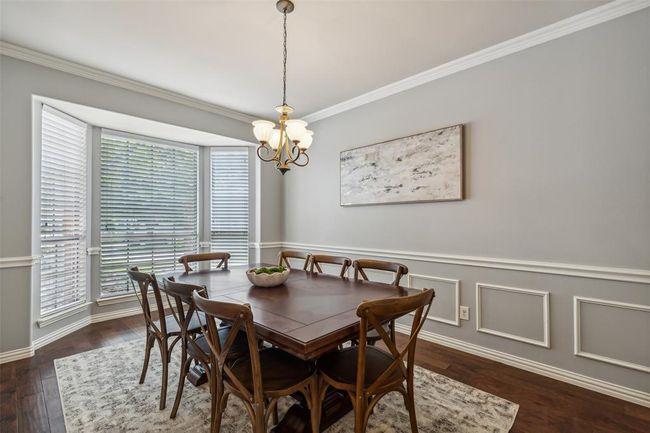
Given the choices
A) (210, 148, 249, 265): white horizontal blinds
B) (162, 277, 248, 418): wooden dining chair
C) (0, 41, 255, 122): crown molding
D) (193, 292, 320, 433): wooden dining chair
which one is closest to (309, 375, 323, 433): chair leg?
(193, 292, 320, 433): wooden dining chair

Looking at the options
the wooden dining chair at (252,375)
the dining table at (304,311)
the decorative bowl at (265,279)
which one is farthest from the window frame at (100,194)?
the wooden dining chair at (252,375)

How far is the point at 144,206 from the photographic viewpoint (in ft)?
Answer: 13.2

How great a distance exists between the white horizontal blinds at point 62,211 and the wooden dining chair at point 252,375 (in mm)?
2690

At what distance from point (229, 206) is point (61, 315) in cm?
233

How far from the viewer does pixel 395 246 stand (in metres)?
3.34

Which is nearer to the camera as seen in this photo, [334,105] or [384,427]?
[384,427]

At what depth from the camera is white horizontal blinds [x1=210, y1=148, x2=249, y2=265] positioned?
15.1 feet

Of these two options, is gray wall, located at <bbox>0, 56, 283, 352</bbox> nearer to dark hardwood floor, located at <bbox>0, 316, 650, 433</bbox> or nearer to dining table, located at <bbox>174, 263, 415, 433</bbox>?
dark hardwood floor, located at <bbox>0, 316, 650, 433</bbox>

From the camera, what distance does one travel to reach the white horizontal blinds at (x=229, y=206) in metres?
4.62

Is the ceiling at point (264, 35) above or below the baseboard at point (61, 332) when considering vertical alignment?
above

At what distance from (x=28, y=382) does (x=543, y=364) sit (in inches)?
158

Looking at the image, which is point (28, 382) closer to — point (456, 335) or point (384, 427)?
point (384, 427)

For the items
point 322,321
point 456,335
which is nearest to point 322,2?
point 322,321

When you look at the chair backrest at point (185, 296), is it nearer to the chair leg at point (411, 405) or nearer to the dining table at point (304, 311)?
the dining table at point (304, 311)
